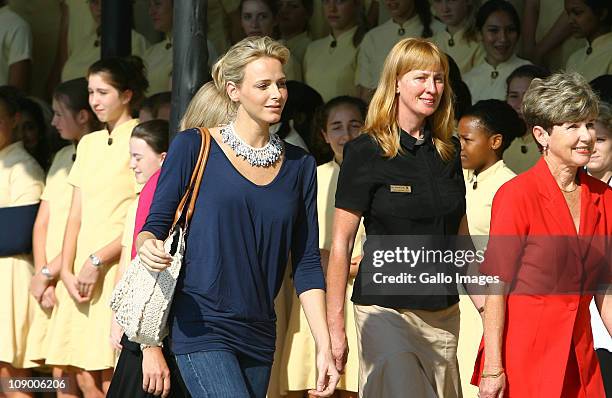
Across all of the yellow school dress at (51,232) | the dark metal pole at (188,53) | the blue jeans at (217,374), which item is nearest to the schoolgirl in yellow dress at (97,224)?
the yellow school dress at (51,232)

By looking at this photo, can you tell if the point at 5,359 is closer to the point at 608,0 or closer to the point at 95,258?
the point at 95,258

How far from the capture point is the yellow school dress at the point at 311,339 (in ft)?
23.7

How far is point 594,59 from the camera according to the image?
26.3 feet

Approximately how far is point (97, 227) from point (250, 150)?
2.61m

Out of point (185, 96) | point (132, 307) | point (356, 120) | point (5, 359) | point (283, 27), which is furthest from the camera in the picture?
point (283, 27)

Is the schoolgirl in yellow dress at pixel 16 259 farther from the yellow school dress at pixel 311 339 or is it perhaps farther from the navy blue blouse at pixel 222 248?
the navy blue blouse at pixel 222 248

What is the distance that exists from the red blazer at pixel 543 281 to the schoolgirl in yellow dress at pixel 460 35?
Result: 3.07 meters

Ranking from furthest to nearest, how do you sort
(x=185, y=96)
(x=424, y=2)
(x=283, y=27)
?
(x=283, y=27) → (x=424, y=2) → (x=185, y=96)

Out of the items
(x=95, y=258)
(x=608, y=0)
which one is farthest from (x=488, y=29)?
(x=95, y=258)

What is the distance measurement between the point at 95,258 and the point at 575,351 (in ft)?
9.64

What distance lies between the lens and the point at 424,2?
8672 mm

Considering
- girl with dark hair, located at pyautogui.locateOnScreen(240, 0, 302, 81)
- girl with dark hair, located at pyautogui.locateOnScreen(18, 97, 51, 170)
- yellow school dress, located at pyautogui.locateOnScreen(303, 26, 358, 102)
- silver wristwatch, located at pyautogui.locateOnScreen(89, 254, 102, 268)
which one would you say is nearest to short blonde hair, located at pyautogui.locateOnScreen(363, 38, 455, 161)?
silver wristwatch, located at pyautogui.locateOnScreen(89, 254, 102, 268)

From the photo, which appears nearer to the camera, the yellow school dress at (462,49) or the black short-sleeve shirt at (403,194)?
the black short-sleeve shirt at (403,194)

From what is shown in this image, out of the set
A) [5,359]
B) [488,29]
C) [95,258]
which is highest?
[488,29]
